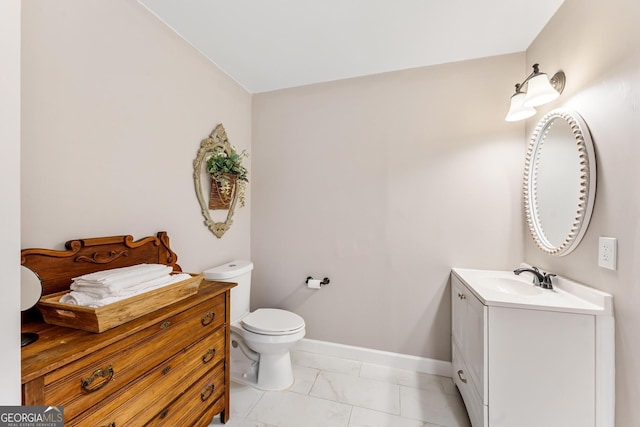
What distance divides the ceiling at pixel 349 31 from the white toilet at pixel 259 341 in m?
1.56

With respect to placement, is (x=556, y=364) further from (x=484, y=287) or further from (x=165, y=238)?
(x=165, y=238)

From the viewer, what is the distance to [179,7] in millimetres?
1423

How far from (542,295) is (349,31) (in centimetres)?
185

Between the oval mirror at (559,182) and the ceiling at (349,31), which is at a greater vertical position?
the ceiling at (349,31)

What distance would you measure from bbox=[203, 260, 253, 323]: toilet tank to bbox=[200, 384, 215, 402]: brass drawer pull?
54cm

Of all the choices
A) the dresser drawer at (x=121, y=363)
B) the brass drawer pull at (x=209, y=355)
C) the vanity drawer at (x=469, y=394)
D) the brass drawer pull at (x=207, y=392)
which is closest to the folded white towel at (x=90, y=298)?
the dresser drawer at (x=121, y=363)

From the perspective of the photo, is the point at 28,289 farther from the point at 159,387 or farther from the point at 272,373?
the point at 272,373

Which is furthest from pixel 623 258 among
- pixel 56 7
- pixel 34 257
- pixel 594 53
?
pixel 56 7

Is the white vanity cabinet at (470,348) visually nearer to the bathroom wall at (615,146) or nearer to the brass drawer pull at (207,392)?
the bathroom wall at (615,146)

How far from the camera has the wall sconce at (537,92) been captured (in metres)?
1.36

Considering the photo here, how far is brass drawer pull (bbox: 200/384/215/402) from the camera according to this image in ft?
4.25

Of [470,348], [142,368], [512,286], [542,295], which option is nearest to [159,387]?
[142,368]

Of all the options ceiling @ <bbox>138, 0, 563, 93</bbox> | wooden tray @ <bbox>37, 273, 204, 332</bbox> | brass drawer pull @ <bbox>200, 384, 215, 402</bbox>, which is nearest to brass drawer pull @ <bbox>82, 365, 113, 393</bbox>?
wooden tray @ <bbox>37, 273, 204, 332</bbox>

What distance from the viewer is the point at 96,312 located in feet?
2.80
